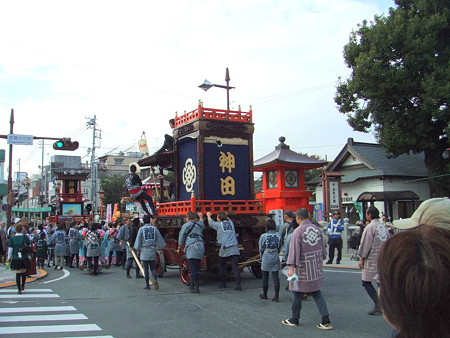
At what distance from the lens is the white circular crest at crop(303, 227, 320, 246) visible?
641 cm

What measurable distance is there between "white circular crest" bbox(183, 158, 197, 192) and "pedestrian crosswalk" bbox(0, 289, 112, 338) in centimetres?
465

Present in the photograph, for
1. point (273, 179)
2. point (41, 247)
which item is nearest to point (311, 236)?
point (41, 247)

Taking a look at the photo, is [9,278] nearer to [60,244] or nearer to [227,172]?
[60,244]

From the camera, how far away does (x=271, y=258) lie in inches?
334

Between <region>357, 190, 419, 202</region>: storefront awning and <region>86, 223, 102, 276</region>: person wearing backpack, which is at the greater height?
<region>357, 190, 419, 202</region>: storefront awning

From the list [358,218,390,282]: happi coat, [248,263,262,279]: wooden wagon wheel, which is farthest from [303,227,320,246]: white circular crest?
[248,263,262,279]: wooden wagon wheel

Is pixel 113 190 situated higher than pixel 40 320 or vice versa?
pixel 113 190

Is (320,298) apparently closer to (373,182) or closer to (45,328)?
(45,328)

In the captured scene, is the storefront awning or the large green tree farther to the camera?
the storefront awning

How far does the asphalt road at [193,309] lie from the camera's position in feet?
20.5

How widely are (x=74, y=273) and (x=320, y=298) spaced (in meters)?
10.4

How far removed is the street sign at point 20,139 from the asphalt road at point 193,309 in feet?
20.5

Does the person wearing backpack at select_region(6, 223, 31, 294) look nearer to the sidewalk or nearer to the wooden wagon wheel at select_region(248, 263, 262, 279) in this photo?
the sidewalk

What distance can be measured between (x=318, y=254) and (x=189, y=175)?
21.8 feet
